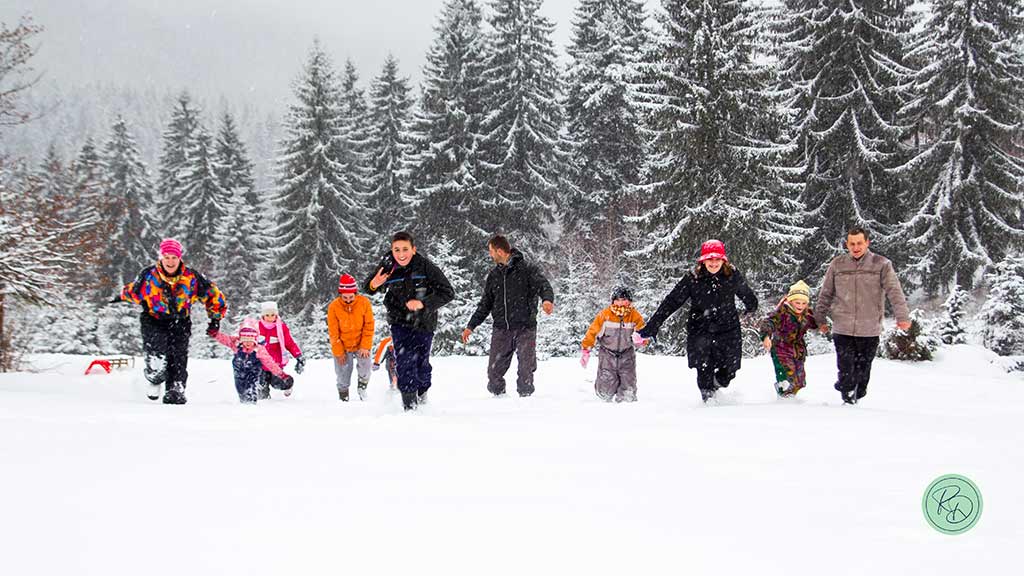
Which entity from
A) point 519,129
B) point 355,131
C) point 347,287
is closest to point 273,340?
point 347,287

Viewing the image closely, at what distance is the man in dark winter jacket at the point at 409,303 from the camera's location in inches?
255

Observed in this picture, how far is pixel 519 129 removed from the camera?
28.4 meters

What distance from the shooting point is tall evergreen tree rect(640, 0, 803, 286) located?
19156 millimetres

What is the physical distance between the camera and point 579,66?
3020 centimetres

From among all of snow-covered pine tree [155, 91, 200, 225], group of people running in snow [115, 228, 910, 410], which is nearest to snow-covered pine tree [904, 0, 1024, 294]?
group of people running in snow [115, 228, 910, 410]

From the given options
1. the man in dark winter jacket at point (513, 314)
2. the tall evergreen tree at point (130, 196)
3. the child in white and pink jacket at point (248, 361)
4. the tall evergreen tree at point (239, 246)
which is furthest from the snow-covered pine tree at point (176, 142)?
the man in dark winter jacket at point (513, 314)

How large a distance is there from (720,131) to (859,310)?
1383 centimetres

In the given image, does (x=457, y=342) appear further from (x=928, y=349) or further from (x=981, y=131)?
(x=981, y=131)

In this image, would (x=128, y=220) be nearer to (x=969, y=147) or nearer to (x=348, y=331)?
(x=348, y=331)

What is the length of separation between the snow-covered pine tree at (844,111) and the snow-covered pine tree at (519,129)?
1045cm

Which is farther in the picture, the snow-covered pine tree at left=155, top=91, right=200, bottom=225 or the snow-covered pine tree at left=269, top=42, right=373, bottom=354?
the snow-covered pine tree at left=155, top=91, right=200, bottom=225

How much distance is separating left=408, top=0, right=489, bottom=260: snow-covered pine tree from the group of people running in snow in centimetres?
1957

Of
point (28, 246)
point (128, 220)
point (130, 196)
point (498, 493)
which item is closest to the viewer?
point (498, 493)

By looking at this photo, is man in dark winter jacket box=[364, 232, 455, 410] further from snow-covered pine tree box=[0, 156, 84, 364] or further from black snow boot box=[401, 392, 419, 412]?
snow-covered pine tree box=[0, 156, 84, 364]
